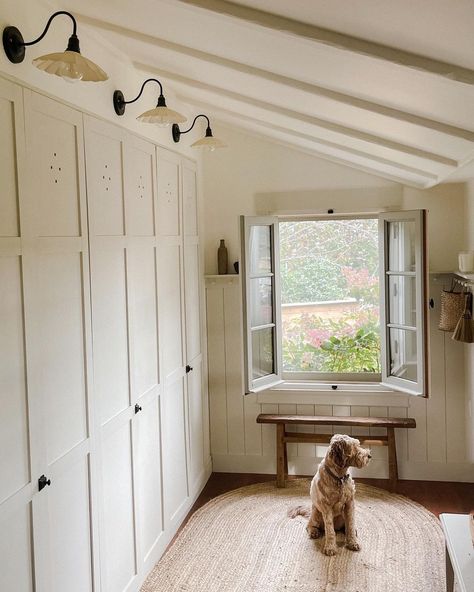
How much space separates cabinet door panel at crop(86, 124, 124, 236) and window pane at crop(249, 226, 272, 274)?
170cm

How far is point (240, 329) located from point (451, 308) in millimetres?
1649

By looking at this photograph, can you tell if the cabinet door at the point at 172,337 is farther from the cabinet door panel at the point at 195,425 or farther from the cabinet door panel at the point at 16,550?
the cabinet door panel at the point at 16,550

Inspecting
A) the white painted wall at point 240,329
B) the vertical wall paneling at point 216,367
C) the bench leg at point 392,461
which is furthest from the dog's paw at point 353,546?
the vertical wall paneling at point 216,367

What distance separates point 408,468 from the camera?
4.87 meters

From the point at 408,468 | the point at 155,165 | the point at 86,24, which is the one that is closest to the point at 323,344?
the point at 408,468

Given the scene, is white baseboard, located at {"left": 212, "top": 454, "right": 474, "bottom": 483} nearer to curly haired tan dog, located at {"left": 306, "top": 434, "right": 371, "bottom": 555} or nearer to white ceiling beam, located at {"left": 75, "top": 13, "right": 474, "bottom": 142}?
curly haired tan dog, located at {"left": 306, "top": 434, "right": 371, "bottom": 555}

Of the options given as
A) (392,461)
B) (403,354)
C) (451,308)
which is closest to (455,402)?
(403,354)

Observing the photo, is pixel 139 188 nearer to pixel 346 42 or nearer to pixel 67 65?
pixel 67 65

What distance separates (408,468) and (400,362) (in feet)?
2.88

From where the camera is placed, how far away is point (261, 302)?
4.91 m

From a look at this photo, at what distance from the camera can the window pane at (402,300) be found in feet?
15.0

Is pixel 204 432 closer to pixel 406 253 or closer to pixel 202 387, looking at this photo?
pixel 202 387

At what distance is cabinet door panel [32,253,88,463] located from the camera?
2.40m

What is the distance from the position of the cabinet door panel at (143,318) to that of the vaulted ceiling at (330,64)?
1068 mm
